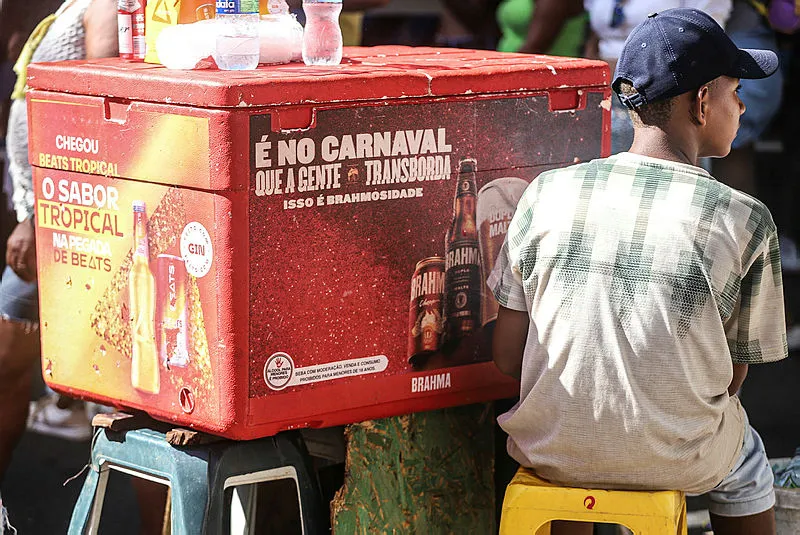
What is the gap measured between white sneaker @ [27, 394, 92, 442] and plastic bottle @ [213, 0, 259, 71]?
2.54 m

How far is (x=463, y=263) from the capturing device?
2.85 m

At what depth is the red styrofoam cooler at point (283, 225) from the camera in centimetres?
248

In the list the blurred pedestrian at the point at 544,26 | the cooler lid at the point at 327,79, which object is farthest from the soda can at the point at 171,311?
the blurred pedestrian at the point at 544,26

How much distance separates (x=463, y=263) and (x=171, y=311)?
25.5 inches

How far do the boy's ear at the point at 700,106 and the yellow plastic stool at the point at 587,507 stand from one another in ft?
2.44

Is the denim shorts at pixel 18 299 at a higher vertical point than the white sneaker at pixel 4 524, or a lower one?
higher

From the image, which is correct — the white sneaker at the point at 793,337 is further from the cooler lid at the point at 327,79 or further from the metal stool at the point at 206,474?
the metal stool at the point at 206,474

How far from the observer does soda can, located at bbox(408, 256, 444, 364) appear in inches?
109

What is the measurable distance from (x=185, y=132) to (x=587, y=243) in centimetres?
80

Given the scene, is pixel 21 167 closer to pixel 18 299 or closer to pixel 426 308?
pixel 18 299

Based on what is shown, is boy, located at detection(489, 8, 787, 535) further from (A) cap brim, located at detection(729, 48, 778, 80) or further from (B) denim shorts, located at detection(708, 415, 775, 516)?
(B) denim shorts, located at detection(708, 415, 775, 516)

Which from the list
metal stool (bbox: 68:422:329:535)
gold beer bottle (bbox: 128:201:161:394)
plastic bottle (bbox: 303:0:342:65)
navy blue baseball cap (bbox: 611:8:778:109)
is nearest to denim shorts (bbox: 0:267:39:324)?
metal stool (bbox: 68:422:329:535)

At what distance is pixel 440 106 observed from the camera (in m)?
2.73

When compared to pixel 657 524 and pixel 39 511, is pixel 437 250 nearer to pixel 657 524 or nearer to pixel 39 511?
pixel 657 524
